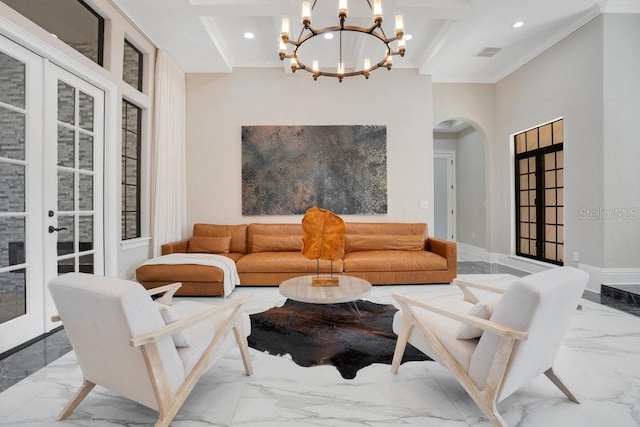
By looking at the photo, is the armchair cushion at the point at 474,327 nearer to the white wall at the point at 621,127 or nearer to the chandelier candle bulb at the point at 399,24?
the chandelier candle bulb at the point at 399,24

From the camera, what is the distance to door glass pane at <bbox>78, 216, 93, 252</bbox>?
301 cm

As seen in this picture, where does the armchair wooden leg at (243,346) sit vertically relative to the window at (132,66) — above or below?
below

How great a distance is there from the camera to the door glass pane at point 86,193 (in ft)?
9.89

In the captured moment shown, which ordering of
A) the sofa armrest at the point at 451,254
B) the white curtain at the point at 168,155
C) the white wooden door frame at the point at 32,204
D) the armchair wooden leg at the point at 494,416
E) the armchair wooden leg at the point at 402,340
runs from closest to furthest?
1. the armchair wooden leg at the point at 494,416
2. the armchair wooden leg at the point at 402,340
3. the white wooden door frame at the point at 32,204
4. the sofa armrest at the point at 451,254
5. the white curtain at the point at 168,155

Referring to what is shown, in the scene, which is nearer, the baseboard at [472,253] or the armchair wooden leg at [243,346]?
the armchair wooden leg at [243,346]

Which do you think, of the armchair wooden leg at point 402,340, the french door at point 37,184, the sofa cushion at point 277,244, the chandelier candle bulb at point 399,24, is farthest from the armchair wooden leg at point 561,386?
the french door at point 37,184

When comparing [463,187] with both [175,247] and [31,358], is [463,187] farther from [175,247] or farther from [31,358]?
[31,358]

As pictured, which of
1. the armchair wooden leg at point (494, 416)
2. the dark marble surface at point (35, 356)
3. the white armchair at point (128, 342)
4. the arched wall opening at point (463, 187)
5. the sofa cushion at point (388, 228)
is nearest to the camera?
the white armchair at point (128, 342)

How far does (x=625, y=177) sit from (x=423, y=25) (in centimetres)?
297

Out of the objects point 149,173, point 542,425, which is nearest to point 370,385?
point 542,425

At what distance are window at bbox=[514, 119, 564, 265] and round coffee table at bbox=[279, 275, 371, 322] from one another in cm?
349

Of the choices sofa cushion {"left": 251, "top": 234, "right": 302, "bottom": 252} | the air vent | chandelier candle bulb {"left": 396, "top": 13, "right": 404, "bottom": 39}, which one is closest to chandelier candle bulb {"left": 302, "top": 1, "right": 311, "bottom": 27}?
chandelier candle bulb {"left": 396, "top": 13, "right": 404, "bottom": 39}

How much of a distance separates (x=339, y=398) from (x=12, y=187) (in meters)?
2.74

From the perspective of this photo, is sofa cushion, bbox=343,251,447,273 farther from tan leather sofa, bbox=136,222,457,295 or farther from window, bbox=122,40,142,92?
window, bbox=122,40,142,92
